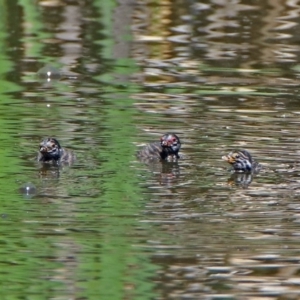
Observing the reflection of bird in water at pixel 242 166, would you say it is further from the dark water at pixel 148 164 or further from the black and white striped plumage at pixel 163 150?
the black and white striped plumage at pixel 163 150

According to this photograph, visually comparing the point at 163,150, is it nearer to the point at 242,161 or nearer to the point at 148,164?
the point at 148,164

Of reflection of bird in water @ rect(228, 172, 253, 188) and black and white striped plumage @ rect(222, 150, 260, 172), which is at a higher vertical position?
black and white striped plumage @ rect(222, 150, 260, 172)

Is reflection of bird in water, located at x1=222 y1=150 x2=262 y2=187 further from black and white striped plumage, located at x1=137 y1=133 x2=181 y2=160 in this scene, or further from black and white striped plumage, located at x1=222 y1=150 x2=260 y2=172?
black and white striped plumage, located at x1=137 y1=133 x2=181 y2=160

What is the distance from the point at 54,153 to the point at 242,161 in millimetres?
1597

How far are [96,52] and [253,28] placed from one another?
3.39m

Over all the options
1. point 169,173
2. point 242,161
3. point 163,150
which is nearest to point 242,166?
point 242,161

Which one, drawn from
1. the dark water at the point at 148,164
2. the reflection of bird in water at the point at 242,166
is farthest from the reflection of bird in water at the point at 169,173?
the reflection of bird in water at the point at 242,166

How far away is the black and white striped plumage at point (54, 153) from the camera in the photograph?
10.3m

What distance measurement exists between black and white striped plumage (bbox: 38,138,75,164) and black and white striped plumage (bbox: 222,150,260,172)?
53.2 inches

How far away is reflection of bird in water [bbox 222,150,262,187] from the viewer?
10.0 meters

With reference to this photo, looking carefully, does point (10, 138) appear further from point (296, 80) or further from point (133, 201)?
point (296, 80)

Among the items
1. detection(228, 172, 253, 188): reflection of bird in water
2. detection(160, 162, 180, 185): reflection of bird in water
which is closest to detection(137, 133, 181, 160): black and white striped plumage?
detection(160, 162, 180, 185): reflection of bird in water

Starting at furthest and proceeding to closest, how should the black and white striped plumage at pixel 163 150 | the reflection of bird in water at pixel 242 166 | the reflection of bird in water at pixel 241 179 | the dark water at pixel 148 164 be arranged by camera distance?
the black and white striped plumage at pixel 163 150, the reflection of bird in water at pixel 242 166, the reflection of bird in water at pixel 241 179, the dark water at pixel 148 164

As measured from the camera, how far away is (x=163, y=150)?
10547mm
